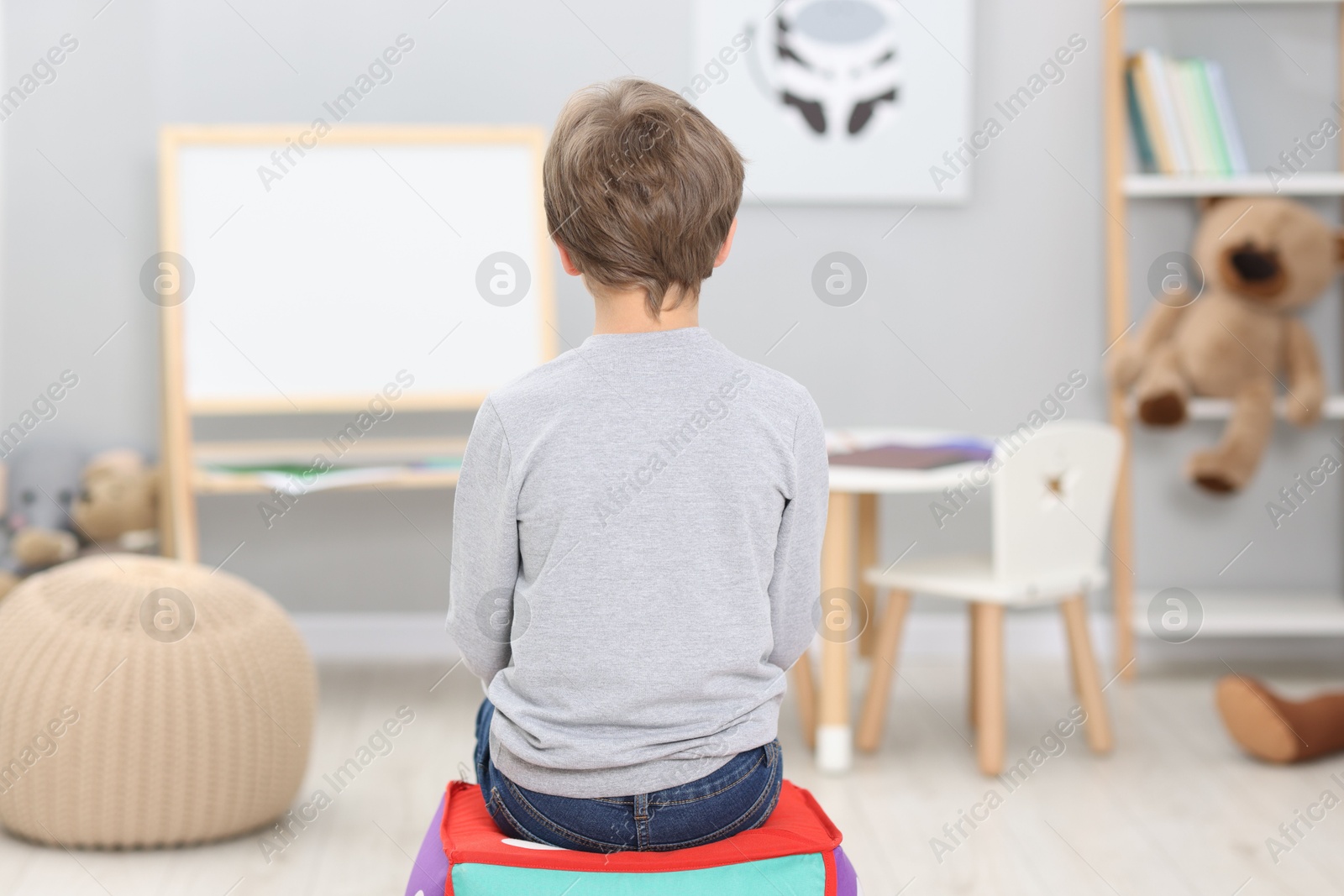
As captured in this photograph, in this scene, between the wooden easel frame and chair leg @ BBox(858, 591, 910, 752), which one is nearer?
chair leg @ BBox(858, 591, 910, 752)

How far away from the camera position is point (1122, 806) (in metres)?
1.94

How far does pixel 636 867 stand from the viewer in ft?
3.01

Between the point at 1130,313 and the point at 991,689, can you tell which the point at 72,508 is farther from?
the point at 1130,313

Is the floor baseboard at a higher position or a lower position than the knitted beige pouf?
lower

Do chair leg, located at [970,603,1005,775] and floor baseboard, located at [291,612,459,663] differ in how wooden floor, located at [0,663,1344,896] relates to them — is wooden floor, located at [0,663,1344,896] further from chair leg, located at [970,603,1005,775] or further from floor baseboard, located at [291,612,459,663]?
floor baseboard, located at [291,612,459,663]

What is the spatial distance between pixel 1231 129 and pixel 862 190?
789 mm

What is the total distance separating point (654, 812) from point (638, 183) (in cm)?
47

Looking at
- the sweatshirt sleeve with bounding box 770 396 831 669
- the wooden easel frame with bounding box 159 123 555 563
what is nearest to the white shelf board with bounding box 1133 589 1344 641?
the wooden easel frame with bounding box 159 123 555 563

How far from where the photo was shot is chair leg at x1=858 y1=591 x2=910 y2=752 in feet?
7.08

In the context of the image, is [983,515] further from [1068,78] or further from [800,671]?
[1068,78]

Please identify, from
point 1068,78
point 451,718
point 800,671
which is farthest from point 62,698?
point 1068,78

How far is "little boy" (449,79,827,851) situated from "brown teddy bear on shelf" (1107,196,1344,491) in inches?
75.1

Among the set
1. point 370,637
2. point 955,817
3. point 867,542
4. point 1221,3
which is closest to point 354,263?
point 370,637

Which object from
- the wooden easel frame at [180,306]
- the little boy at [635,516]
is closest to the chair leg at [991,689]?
the wooden easel frame at [180,306]
